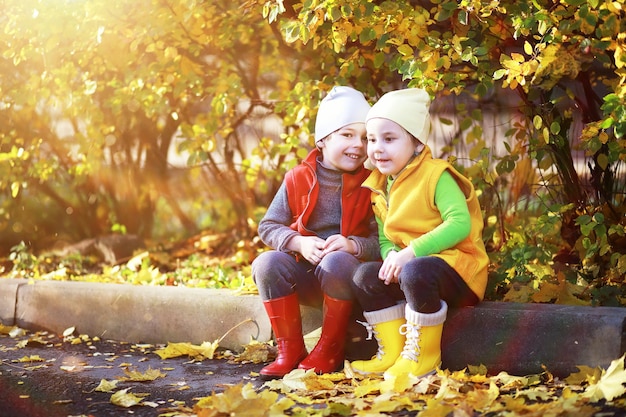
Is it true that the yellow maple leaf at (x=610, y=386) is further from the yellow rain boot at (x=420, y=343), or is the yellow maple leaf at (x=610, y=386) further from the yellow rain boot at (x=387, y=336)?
the yellow rain boot at (x=387, y=336)

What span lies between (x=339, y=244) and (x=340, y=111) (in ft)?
1.98

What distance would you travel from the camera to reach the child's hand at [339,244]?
3.67 meters

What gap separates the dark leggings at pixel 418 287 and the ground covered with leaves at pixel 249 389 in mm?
290

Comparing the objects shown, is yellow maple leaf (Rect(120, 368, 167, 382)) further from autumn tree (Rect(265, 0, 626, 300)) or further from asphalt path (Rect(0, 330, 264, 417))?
autumn tree (Rect(265, 0, 626, 300))

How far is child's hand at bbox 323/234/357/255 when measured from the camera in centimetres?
367

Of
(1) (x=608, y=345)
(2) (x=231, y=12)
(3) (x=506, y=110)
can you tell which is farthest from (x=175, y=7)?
(1) (x=608, y=345)

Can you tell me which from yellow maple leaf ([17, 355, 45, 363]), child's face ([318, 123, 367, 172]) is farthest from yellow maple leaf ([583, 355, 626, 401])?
yellow maple leaf ([17, 355, 45, 363])

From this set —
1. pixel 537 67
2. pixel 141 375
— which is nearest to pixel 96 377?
pixel 141 375

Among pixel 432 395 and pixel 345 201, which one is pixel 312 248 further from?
pixel 432 395

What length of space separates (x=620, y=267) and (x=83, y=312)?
2962 millimetres

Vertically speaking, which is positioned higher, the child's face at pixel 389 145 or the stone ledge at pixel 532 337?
the child's face at pixel 389 145

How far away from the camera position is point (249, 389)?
Result: 3.15 metres

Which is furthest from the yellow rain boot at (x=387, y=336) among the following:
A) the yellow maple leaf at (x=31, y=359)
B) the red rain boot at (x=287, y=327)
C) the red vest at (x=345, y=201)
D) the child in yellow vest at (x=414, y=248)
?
the yellow maple leaf at (x=31, y=359)

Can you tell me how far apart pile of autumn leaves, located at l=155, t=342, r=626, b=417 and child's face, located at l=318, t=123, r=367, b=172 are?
0.93 meters
